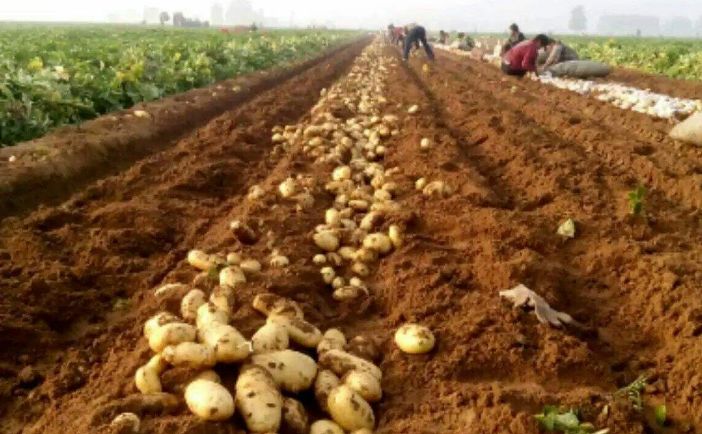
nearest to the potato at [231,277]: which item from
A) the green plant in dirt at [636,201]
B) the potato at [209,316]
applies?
the potato at [209,316]

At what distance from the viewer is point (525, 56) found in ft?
56.6

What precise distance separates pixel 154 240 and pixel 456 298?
231cm

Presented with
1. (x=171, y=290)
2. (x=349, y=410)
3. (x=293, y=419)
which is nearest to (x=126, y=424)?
(x=293, y=419)

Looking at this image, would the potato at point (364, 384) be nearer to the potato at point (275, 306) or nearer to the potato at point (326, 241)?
the potato at point (275, 306)

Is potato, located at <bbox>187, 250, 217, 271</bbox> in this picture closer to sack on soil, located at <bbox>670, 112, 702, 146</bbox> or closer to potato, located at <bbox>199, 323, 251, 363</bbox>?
potato, located at <bbox>199, 323, 251, 363</bbox>

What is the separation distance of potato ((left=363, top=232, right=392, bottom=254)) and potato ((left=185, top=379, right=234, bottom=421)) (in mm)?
2140

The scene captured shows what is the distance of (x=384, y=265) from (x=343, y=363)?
151 centimetres

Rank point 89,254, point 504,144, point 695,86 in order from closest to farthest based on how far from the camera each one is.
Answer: point 89,254, point 504,144, point 695,86

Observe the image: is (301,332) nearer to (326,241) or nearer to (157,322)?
(157,322)

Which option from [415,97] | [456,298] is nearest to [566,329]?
[456,298]

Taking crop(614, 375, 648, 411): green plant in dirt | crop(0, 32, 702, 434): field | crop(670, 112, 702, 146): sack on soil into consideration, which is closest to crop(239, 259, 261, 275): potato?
crop(0, 32, 702, 434): field

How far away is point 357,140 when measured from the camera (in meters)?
8.00

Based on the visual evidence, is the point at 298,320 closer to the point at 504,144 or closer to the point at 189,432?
the point at 189,432

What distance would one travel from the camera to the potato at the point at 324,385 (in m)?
2.77
